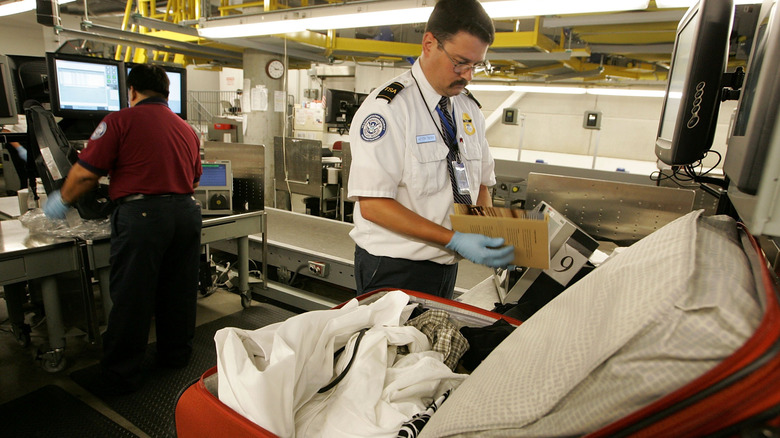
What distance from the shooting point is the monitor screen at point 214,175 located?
127 inches

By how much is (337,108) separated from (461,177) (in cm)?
453

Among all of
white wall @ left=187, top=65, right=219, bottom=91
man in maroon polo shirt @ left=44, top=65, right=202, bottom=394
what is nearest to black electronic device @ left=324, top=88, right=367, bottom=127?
man in maroon polo shirt @ left=44, top=65, right=202, bottom=394

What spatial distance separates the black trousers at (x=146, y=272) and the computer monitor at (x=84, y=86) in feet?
4.09

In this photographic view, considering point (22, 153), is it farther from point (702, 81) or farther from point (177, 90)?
point (702, 81)

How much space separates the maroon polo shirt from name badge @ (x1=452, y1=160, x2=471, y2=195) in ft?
5.17

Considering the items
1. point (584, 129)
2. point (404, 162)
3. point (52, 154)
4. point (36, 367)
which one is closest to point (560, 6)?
point (404, 162)

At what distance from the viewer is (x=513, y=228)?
1189 millimetres

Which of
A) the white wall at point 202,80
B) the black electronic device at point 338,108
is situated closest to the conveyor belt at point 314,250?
the black electronic device at point 338,108

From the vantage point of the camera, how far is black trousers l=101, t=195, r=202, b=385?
86.5 inches

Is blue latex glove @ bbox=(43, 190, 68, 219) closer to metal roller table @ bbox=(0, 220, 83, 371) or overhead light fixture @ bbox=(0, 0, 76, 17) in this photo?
metal roller table @ bbox=(0, 220, 83, 371)

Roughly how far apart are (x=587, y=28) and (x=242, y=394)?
3.57 meters

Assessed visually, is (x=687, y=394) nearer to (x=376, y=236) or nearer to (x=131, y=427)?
(x=376, y=236)

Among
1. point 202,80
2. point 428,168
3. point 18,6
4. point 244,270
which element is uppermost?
point 202,80

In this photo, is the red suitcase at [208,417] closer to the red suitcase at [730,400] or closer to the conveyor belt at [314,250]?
the red suitcase at [730,400]
